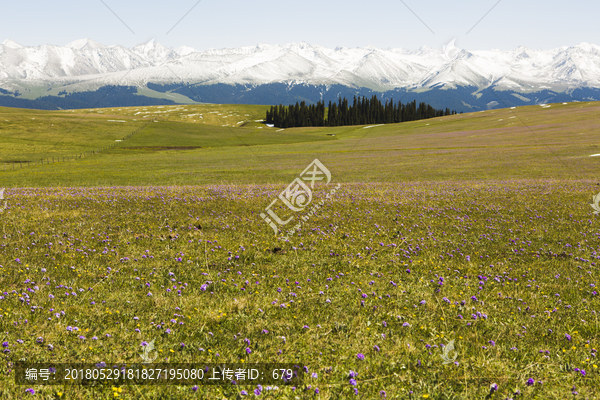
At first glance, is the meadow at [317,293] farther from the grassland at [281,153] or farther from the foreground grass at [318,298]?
the grassland at [281,153]

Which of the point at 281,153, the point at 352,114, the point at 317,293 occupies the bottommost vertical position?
the point at 317,293

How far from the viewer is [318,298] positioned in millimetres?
8445

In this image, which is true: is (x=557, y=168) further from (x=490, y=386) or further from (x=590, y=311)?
(x=490, y=386)

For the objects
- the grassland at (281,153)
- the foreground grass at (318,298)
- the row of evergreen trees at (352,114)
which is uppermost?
the row of evergreen trees at (352,114)

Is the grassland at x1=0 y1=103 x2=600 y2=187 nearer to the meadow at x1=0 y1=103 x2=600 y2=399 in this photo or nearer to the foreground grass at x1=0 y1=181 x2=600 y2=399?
the meadow at x1=0 y1=103 x2=600 y2=399

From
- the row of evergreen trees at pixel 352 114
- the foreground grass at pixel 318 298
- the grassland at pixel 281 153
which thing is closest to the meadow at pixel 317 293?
the foreground grass at pixel 318 298

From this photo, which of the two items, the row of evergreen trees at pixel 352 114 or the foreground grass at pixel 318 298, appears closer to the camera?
the foreground grass at pixel 318 298

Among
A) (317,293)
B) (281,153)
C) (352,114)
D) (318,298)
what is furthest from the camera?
(352,114)

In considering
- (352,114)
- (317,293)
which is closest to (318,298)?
(317,293)

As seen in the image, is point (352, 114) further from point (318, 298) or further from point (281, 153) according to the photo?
point (318, 298)

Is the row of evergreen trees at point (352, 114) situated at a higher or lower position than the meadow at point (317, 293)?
higher

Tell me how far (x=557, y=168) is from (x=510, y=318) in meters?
43.9

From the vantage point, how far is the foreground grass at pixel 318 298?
5.74m

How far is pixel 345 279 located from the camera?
970 centimetres
